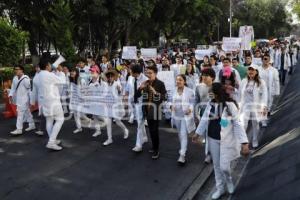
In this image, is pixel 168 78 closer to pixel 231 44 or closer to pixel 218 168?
pixel 218 168

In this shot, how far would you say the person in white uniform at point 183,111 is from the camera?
7.54 metres

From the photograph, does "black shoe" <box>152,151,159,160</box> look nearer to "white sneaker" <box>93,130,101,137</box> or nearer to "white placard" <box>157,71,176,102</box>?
"white sneaker" <box>93,130,101,137</box>

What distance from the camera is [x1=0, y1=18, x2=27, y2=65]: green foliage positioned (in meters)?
16.9

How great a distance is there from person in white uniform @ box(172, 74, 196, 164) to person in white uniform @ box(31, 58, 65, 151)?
101 inches

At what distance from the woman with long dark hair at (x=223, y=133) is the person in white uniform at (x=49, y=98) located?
3.62 meters

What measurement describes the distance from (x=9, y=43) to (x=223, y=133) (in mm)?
13393

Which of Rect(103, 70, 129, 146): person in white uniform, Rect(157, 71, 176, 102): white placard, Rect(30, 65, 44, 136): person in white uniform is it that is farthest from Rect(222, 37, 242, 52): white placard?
Rect(30, 65, 44, 136): person in white uniform

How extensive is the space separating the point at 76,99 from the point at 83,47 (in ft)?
72.3

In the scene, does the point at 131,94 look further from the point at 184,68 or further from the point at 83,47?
the point at 83,47

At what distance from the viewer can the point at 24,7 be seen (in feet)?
82.3

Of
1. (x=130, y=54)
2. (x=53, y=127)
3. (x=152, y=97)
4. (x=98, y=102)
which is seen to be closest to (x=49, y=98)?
(x=53, y=127)

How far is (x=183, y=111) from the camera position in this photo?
24.8 ft

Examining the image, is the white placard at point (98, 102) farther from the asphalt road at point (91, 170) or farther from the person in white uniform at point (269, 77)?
the person in white uniform at point (269, 77)

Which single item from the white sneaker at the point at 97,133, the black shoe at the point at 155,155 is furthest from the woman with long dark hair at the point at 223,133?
the white sneaker at the point at 97,133
